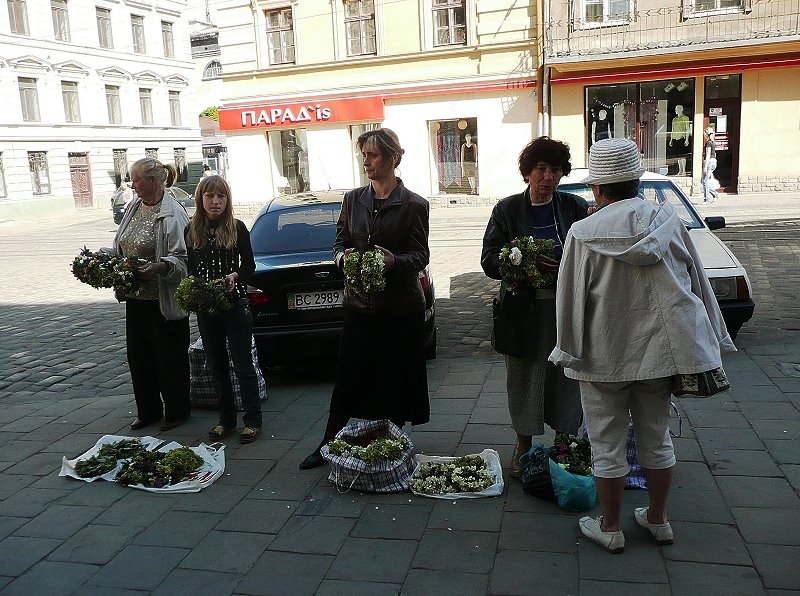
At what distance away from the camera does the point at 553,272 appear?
391cm

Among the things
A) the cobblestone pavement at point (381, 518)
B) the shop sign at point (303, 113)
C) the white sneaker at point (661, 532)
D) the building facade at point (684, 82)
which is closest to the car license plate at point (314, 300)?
the cobblestone pavement at point (381, 518)

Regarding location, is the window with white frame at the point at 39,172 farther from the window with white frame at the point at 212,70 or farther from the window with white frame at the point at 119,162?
the window with white frame at the point at 212,70

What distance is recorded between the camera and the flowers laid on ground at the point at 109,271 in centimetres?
507

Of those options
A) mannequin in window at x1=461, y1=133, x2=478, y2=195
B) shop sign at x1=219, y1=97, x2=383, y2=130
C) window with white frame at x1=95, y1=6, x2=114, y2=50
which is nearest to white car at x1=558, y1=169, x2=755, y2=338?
mannequin in window at x1=461, y1=133, x2=478, y2=195

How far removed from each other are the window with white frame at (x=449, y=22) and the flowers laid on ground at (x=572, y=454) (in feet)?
70.6

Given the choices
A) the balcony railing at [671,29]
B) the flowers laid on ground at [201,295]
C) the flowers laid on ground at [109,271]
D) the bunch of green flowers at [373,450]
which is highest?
the balcony railing at [671,29]

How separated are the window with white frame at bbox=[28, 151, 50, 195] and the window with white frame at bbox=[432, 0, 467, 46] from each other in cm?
2160

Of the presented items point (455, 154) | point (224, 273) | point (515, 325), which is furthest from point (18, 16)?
point (515, 325)

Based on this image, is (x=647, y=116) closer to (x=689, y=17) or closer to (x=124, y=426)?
(x=689, y=17)

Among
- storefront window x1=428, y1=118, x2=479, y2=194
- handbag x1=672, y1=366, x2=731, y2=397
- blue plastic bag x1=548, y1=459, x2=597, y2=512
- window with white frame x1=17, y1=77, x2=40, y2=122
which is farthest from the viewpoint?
window with white frame x1=17, y1=77, x2=40, y2=122

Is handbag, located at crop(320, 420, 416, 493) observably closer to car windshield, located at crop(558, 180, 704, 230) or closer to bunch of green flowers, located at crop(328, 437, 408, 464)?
bunch of green flowers, located at crop(328, 437, 408, 464)

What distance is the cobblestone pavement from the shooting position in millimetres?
3289

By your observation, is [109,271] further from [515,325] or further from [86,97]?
[86,97]

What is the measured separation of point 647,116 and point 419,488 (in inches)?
816
